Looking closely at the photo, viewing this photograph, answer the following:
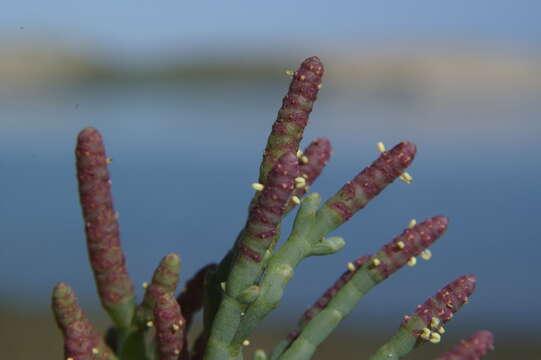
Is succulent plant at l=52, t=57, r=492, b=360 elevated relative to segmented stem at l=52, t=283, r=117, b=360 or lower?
elevated

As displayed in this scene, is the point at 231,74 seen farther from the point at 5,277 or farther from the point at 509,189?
the point at 5,277

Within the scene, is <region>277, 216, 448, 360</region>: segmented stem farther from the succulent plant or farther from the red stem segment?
the red stem segment

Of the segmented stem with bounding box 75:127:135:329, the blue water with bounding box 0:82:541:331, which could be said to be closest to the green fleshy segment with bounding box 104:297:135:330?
the segmented stem with bounding box 75:127:135:329

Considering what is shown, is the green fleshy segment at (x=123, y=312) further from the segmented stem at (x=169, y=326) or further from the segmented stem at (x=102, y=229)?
the segmented stem at (x=169, y=326)

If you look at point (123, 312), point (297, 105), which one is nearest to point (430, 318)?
point (297, 105)

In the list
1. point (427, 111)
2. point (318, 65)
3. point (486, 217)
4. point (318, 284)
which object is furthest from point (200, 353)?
point (427, 111)

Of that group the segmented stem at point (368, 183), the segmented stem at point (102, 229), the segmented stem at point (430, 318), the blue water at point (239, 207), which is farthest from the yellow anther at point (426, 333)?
the blue water at point (239, 207)

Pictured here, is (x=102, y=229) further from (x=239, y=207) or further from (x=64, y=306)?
(x=239, y=207)
